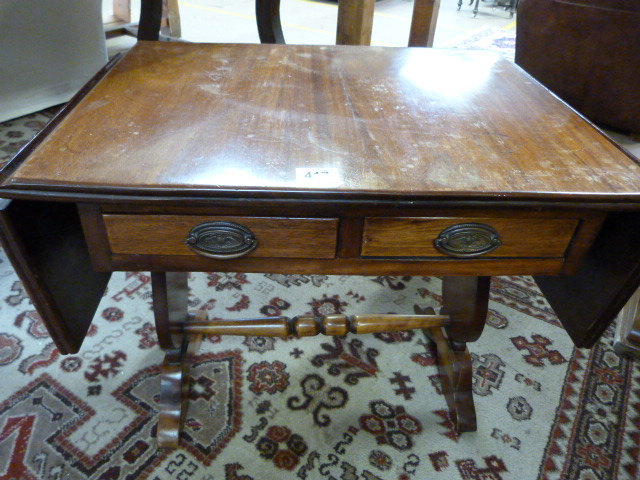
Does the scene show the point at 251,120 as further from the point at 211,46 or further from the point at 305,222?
the point at 211,46

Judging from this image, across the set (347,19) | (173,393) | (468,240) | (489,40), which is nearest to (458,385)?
(468,240)

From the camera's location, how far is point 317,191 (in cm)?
62

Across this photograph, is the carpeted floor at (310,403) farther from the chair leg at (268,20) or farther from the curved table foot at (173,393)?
the chair leg at (268,20)

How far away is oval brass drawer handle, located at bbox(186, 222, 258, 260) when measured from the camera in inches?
26.1

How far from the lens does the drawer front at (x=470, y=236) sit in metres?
0.68

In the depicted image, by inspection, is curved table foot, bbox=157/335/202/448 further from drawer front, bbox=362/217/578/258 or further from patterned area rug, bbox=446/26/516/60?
patterned area rug, bbox=446/26/516/60

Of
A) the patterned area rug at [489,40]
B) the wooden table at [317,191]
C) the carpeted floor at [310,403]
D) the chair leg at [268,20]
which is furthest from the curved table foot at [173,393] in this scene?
the patterned area rug at [489,40]

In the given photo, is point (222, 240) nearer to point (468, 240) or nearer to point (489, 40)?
point (468, 240)

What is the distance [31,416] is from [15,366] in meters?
0.18

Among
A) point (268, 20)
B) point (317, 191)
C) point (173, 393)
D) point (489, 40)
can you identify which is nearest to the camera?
point (317, 191)

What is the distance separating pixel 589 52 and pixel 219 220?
2370mm

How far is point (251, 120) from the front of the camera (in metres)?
0.79

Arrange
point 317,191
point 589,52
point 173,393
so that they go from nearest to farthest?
point 317,191
point 173,393
point 589,52

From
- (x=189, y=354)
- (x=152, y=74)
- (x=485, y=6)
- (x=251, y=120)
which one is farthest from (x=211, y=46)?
(x=485, y=6)
